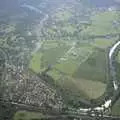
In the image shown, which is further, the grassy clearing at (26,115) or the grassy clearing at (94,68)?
the grassy clearing at (94,68)

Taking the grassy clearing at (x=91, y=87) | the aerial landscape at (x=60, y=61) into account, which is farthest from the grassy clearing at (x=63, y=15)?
the grassy clearing at (x=91, y=87)

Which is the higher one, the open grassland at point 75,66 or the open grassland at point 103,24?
the open grassland at point 103,24

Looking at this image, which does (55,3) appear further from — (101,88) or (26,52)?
(101,88)

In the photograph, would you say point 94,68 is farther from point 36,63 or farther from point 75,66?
point 36,63

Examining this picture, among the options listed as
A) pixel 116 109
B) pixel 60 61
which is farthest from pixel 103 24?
pixel 116 109

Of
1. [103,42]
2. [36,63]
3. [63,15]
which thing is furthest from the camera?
[63,15]

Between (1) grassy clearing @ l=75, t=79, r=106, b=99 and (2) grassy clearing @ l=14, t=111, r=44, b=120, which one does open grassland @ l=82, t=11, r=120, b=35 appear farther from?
(2) grassy clearing @ l=14, t=111, r=44, b=120

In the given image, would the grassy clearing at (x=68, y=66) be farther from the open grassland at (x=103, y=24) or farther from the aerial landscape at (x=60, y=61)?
the open grassland at (x=103, y=24)

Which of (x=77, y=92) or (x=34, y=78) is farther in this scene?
(x=34, y=78)

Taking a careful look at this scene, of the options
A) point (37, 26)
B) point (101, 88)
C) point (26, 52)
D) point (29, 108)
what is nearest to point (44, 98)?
point (29, 108)
